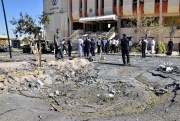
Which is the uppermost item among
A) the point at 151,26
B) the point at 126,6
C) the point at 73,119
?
the point at 126,6

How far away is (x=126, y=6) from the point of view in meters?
42.7

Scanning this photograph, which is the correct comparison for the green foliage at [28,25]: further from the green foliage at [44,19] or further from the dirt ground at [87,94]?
the dirt ground at [87,94]

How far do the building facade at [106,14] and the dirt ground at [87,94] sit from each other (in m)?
27.0

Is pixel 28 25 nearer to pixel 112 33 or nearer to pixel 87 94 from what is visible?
pixel 112 33

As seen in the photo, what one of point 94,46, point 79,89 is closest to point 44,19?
point 94,46

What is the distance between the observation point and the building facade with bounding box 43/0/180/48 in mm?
39844

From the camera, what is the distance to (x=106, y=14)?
4438 centimetres

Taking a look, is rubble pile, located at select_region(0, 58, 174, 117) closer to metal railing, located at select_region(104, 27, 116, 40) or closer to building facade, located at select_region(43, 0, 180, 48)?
metal railing, located at select_region(104, 27, 116, 40)

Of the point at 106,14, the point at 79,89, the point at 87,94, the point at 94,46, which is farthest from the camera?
the point at 106,14

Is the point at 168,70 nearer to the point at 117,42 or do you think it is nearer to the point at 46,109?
the point at 46,109

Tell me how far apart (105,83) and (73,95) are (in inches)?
78.8

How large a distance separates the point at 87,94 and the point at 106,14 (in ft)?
116

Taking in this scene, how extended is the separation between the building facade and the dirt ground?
27.0m

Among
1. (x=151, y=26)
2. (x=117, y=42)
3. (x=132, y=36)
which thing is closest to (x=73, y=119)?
(x=117, y=42)
